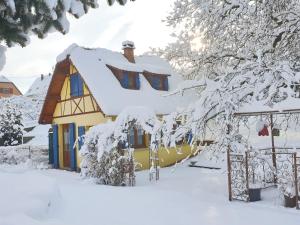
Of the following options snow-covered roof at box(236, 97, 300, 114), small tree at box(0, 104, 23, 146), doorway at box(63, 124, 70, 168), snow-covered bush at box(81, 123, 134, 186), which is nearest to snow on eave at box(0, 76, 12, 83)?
small tree at box(0, 104, 23, 146)

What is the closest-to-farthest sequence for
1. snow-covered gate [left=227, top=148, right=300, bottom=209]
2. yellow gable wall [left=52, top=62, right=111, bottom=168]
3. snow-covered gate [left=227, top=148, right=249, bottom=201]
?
1. snow-covered gate [left=227, top=148, right=300, bottom=209]
2. snow-covered gate [left=227, top=148, right=249, bottom=201]
3. yellow gable wall [left=52, top=62, right=111, bottom=168]

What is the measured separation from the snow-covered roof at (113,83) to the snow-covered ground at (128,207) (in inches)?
239

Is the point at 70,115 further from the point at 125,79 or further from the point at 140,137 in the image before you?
the point at 140,137

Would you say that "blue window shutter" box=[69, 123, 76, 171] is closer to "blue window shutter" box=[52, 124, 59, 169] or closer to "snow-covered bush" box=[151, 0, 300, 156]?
"blue window shutter" box=[52, 124, 59, 169]

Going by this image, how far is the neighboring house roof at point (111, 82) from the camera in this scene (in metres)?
17.4

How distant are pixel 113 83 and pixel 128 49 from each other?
369 cm

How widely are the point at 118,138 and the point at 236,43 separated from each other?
16.1 feet

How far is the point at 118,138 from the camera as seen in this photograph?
13.6 meters

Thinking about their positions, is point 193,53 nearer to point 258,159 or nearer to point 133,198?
point 258,159

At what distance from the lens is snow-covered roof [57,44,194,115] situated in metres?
17.4

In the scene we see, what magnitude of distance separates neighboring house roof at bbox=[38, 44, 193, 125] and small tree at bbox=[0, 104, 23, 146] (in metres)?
7.19

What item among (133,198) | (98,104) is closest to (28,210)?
(133,198)

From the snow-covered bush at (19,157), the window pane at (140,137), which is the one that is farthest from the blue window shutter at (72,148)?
the window pane at (140,137)

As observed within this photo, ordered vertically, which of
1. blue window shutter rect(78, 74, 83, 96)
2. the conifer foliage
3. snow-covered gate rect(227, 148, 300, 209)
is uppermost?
blue window shutter rect(78, 74, 83, 96)
